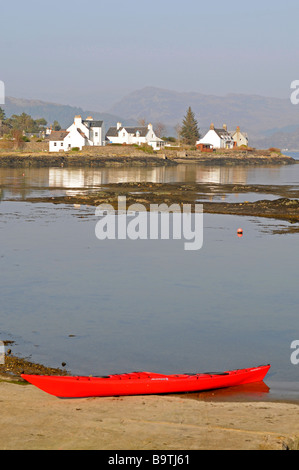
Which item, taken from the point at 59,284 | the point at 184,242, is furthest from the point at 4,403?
the point at 184,242

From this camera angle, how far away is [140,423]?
11.6 m

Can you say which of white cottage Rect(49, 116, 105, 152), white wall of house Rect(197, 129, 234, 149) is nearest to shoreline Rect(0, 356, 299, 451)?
white cottage Rect(49, 116, 105, 152)

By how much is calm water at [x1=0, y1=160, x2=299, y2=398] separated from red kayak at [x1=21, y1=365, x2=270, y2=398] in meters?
1.90

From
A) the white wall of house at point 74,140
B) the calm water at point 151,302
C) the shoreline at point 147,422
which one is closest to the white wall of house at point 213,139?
the white wall of house at point 74,140

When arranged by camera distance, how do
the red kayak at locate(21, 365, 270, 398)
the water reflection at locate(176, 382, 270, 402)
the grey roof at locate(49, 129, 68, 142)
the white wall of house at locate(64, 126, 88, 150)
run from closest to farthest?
1. the red kayak at locate(21, 365, 270, 398)
2. the water reflection at locate(176, 382, 270, 402)
3. the grey roof at locate(49, 129, 68, 142)
4. the white wall of house at locate(64, 126, 88, 150)

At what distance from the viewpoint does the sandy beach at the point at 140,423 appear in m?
10.6

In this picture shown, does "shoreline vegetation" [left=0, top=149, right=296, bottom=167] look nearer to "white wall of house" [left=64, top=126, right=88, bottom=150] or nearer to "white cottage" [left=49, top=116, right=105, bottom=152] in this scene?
"white cottage" [left=49, top=116, right=105, bottom=152]

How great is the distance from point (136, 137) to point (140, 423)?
6151 inches

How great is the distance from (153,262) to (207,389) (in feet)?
50.1

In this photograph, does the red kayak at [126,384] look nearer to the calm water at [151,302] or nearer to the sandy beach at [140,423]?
the sandy beach at [140,423]

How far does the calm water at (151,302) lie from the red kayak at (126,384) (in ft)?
6.24

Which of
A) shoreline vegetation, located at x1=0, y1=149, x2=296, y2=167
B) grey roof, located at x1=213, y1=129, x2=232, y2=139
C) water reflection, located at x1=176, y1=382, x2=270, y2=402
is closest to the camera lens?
water reflection, located at x1=176, y1=382, x2=270, y2=402

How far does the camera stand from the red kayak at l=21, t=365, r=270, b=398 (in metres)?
12.9

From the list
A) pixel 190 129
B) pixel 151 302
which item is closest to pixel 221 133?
pixel 190 129
